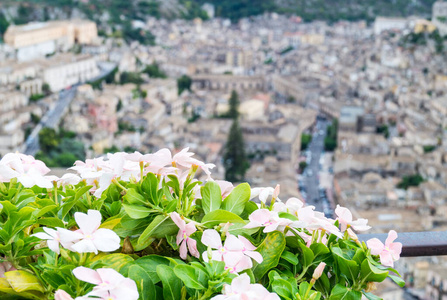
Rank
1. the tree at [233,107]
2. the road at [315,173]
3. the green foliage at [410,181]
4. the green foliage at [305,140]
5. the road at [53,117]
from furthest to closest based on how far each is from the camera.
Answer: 1. the tree at [233,107]
2. the green foliage at [305,140]
3. the road at [53,117]
4. the green foliage at [410,181]
5. the road at [315,173]

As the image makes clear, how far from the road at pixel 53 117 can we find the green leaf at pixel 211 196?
10900mm

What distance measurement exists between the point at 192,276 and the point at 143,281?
0.12 ft

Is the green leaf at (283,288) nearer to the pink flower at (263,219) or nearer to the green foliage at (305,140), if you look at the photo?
the pink flower at (263,219)

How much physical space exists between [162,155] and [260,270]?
14 cm

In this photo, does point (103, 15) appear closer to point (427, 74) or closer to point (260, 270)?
point (427, 74)

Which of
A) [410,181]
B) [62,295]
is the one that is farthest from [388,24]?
[62,295]

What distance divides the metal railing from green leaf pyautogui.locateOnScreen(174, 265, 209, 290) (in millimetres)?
317

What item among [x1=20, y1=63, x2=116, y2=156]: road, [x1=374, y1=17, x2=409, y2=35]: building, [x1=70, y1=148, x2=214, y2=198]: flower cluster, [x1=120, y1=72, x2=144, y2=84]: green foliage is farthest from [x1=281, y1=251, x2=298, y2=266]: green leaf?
[x1=374, y1=17, x2=409, y2=35]: building

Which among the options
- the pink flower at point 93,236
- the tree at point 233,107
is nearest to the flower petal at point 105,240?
the pink flower at point 93,236

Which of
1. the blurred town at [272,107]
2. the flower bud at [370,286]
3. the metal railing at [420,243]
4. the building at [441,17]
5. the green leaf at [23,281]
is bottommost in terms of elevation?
the blurred town at [272,107]

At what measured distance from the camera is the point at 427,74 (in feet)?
61.4

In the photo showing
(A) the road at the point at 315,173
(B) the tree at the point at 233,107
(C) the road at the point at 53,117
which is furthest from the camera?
(B) the tree at the point at 233,107

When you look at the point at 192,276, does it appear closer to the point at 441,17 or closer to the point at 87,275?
the point at 87,275

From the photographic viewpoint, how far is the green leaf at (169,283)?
0.46 m
